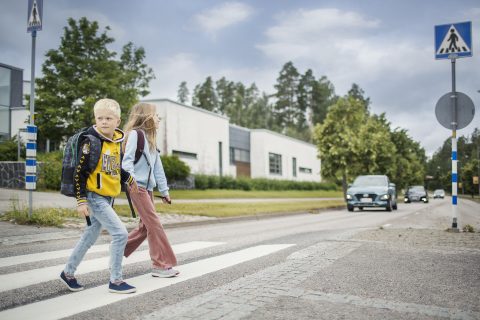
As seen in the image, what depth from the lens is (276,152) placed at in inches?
2210

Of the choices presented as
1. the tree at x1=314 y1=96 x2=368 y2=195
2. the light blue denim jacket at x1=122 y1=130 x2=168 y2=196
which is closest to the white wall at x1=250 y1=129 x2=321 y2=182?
the tree at x1=314 y1=96 x2=368 y2=195

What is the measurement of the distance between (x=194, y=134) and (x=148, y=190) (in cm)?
3476

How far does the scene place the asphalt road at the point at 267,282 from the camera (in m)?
3.43

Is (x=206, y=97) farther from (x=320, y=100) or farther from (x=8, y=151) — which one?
(x=8, y=151)

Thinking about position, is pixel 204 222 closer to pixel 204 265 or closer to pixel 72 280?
pixel 204 265

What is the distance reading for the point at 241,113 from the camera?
3406 inches

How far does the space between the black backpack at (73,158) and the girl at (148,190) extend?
591mm

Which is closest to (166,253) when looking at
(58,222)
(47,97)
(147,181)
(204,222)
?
(147,181)

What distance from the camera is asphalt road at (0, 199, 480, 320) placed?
11.3 ft

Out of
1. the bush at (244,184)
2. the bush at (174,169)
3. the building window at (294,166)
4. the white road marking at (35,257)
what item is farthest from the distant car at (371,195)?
the building window at (294,166)

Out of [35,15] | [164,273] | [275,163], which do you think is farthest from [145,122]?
[275,163]

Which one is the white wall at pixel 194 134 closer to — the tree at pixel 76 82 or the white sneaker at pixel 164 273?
the tree at pixel 76 82

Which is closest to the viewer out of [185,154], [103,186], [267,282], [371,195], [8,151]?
[103,186]

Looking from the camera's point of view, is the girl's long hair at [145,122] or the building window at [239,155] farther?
the building window at [239,155]
